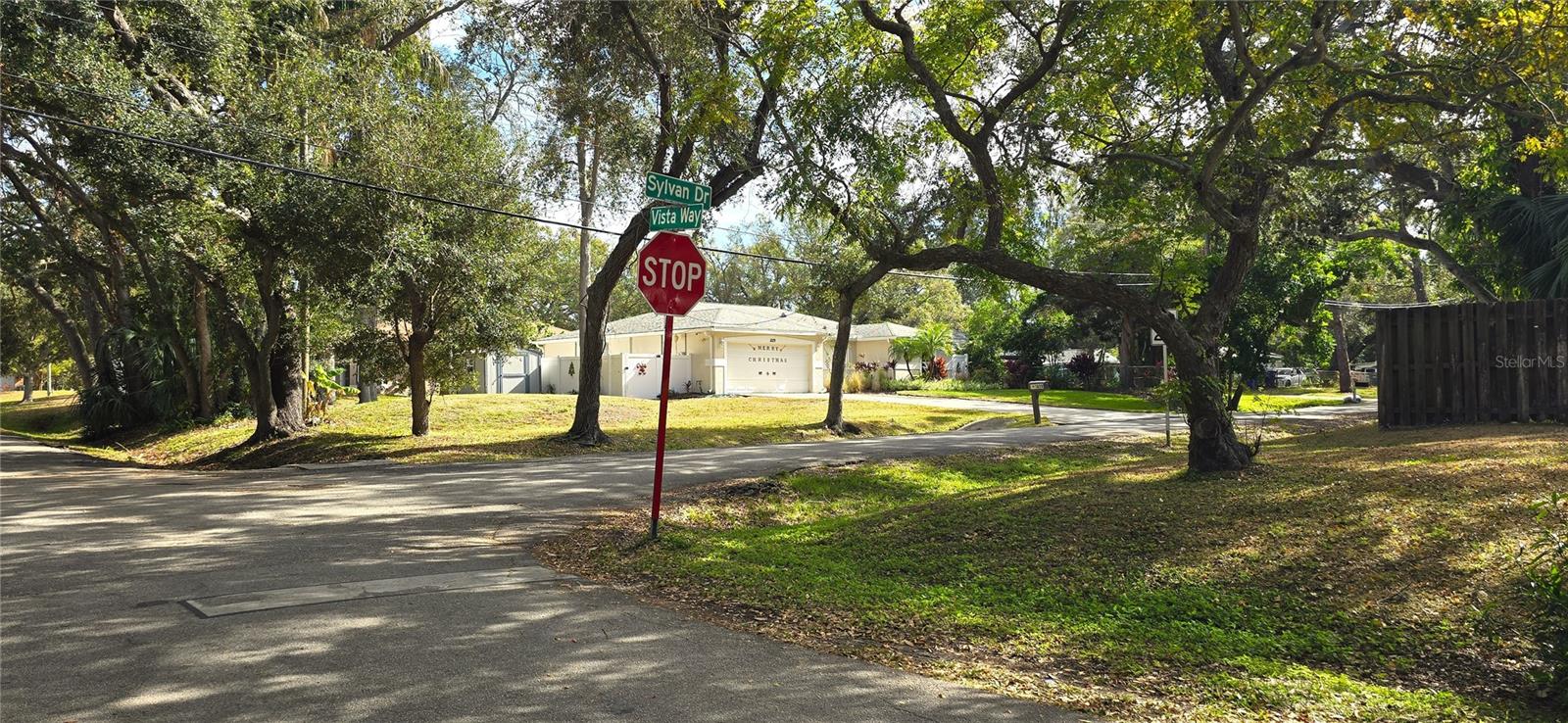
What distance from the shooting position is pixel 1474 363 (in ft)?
51.0

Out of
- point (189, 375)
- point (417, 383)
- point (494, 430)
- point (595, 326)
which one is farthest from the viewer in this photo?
point (189, 375)

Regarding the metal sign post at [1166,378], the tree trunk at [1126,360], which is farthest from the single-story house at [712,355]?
the metal sign post at [1166,378]

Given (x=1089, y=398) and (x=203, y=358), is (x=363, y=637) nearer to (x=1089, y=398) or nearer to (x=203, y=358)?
(x=203, y=358)

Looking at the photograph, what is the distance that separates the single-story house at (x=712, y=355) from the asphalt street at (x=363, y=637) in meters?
29.1

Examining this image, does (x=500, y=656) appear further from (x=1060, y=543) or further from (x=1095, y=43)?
(x=1095, y=43)

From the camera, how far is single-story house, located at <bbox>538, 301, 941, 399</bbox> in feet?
132

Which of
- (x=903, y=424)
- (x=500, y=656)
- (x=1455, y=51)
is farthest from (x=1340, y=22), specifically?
(x=903, y=424)

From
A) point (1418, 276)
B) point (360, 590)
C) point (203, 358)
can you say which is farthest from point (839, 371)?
point (1418, 276)

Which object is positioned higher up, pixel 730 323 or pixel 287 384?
pixel 730 323

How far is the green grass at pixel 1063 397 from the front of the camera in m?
34.2

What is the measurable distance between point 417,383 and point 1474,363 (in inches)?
776

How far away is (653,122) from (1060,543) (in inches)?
539

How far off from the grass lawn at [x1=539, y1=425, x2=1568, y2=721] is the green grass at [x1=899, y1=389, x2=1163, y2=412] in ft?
77.9

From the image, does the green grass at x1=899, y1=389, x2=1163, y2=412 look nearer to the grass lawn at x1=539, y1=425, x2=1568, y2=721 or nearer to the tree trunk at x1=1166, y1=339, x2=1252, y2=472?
the tree trunk at x1=1166, y1=339, x2=1252, y2=472
